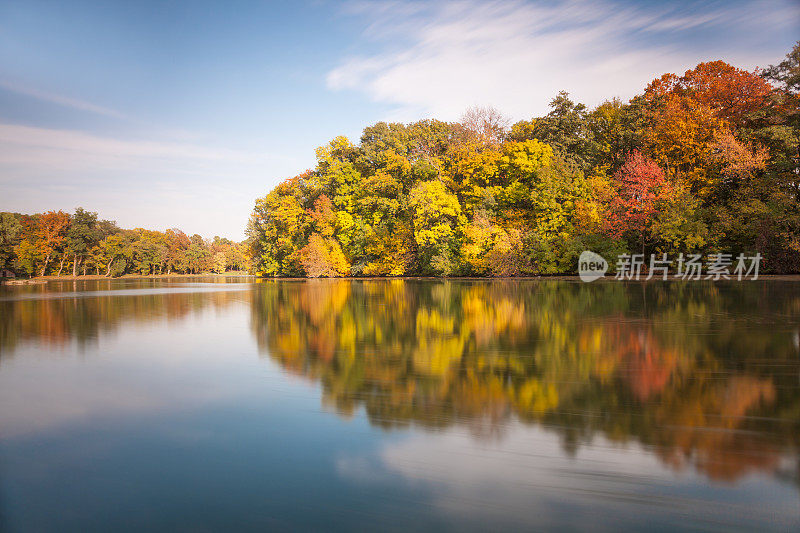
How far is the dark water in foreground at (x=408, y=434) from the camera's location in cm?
212

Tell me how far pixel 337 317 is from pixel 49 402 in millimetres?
6091

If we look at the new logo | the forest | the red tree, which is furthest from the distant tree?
the red tree

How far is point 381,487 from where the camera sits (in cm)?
234

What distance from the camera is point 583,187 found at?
25.2m

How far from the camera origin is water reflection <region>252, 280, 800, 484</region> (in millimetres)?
2953

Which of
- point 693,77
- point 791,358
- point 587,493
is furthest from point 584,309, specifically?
point 693,77

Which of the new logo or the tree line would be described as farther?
the tree line

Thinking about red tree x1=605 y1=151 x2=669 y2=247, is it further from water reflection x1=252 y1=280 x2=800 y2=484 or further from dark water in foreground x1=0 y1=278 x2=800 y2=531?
dark water in foreground x1=0 y1=278 x2=800 y2=531

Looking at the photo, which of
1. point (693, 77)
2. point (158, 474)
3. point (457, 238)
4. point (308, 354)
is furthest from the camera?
point (457, 238)

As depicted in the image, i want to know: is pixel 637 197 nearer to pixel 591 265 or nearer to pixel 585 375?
pixel 591 265

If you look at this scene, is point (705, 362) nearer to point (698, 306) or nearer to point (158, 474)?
point (158, 474)

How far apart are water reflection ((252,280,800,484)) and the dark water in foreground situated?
0.03m

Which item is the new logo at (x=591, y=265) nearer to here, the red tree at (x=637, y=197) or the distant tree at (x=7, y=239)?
the red tree at (x=637, y=197)

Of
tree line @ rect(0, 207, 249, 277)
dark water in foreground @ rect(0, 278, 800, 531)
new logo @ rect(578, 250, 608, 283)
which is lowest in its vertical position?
dark water in foreground @ rect(0, 278, 800, 531)
